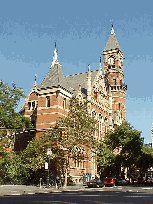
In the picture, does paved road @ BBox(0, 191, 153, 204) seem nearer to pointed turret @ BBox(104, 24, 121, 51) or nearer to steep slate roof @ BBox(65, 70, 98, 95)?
steep slate roof @ BBox(65, 70, 98, 95)

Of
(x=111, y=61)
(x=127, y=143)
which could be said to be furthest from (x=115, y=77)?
(x=127, y=143)

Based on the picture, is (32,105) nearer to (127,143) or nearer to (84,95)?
(84,95)

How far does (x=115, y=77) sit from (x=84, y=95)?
68.2 ft

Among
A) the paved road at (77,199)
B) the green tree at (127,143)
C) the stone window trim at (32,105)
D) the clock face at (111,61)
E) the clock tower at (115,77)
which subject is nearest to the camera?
the paved road at (77,199)

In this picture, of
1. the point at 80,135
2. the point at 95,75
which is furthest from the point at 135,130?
the point at 80,135

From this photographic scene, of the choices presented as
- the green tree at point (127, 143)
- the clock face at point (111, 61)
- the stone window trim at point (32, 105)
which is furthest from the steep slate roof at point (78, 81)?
the clock face at point (111, 61)

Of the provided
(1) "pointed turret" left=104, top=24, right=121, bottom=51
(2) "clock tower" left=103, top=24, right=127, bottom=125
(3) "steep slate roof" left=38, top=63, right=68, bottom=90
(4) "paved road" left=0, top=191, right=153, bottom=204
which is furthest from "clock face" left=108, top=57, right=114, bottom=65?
(4) "paved road" left=0, top=191, right=153, bottom=204

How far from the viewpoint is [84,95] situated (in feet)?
148

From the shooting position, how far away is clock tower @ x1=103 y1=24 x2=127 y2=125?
6238 cm

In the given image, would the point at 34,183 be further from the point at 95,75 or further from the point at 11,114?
the point at 95,75

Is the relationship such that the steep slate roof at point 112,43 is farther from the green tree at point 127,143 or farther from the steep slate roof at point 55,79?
the steep slate roof at point 55,79

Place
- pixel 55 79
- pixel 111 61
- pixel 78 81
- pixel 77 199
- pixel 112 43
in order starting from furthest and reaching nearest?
1. pixel 112 43
2. pixel 111 61
3. pixel 78 81
4. pixel 55 79
5. pixel 77 199

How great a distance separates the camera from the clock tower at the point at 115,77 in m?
62.4

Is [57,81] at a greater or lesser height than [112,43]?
lesser
